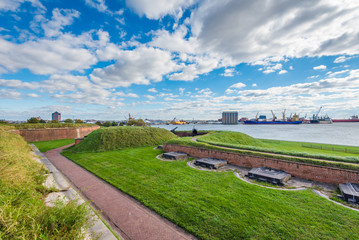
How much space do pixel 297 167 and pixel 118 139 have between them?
60.6 ft

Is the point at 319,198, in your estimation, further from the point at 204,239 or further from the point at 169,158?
the point at 169,158

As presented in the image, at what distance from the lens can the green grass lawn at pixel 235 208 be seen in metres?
4.46

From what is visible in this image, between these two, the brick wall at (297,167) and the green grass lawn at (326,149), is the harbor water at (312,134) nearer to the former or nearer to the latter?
the green grass lawn at (326,149)

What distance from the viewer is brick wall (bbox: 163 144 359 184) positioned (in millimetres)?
7554

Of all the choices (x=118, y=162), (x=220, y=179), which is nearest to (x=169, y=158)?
(x=118, y=162)

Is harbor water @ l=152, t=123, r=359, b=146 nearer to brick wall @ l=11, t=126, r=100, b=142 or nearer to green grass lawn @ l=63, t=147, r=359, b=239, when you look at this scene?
green grass lawn @ l=63, t=147, r=359, b=239

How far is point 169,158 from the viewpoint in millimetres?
13133

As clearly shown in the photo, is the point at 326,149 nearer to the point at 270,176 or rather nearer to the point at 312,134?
the point at 270,176

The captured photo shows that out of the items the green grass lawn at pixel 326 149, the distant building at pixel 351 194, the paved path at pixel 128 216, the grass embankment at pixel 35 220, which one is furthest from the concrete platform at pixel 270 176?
the green grass lawn at pixel 326 149

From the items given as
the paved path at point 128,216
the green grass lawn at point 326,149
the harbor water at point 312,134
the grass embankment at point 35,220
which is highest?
the grass embankment at point 35,220

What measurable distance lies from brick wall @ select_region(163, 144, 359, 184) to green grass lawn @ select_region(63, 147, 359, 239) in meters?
2.03

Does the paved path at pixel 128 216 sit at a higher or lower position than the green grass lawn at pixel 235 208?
lower

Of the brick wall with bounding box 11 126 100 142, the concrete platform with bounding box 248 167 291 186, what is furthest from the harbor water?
the brick wall with bounding box 11 126 100 142

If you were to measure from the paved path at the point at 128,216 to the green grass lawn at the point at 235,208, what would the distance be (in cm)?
26
